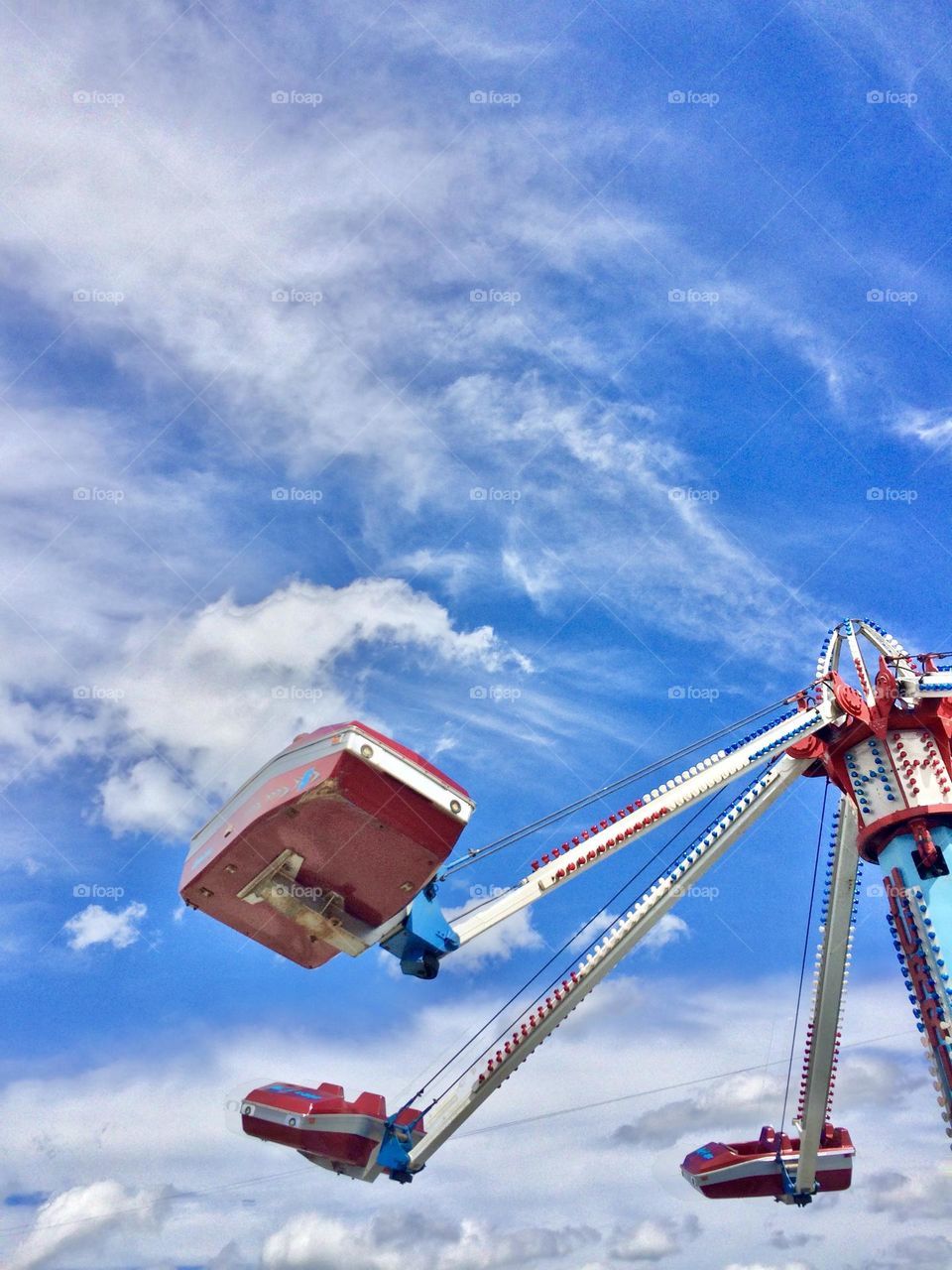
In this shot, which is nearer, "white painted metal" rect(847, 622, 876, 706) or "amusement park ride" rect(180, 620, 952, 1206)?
"amusement park ride" rect(180, 620, 952, 1206)

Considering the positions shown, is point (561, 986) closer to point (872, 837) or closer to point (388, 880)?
point (388, 880)

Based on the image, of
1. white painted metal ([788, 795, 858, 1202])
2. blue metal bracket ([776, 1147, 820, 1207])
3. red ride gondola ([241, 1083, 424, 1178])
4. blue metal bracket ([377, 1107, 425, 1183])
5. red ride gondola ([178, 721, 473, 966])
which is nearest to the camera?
red ride gondola ([178, 721, 473, 966])

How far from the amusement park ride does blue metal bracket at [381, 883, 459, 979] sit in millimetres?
44

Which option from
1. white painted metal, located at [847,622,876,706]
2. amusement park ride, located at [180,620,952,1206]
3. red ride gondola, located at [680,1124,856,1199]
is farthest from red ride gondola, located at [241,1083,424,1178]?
white painted metal, located at [847,622,876,706]

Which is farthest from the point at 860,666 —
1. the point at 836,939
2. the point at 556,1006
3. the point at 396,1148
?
the point at 396,1148

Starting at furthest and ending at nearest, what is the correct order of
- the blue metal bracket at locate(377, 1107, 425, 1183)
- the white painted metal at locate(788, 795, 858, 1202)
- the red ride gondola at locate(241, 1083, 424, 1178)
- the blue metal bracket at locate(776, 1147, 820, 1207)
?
the blue metal bracket at locate(776, 1147, 820, 1207), the white painted metal at locate(788, 795, 858, 1202), the blue metal bracket at locate(377, 1107, 425, 1183), the red ride gondola at locate(241, 1083, 424, 1178)

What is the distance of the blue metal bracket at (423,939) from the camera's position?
89.2ft

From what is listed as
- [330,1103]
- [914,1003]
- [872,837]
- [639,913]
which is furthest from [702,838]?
[330,1103]

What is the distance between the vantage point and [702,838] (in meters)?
31.8

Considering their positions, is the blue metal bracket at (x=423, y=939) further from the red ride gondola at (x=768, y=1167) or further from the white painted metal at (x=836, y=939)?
the red ride gondola at (x=768, y=1167)

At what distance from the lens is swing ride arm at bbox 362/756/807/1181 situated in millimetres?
29672

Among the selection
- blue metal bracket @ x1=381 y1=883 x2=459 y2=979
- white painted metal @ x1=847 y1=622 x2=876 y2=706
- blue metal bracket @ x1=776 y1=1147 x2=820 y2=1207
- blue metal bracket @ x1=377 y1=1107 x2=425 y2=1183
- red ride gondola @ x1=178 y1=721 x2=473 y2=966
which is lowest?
blue metal bracket @ x1=776 y1=1147 x2=820 y2=1207

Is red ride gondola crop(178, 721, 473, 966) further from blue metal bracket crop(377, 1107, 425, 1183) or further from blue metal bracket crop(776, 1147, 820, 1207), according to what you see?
blue metal bracket crop(776, 1147, 820, 1207)

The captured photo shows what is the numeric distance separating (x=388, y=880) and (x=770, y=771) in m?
13.5
